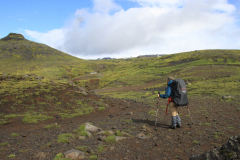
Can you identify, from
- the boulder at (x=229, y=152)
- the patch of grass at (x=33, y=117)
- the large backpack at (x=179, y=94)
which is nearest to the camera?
the boulder at (x=229, y=152)

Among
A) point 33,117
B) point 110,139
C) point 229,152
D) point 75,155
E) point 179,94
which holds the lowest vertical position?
point 33,117

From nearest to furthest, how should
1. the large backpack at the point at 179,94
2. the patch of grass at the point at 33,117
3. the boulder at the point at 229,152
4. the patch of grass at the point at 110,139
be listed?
the boulder at the point at 229,152 → the patch of grass at the point at 110,139 → the large backpack at the point at 179,94 → the patch of grass at the point at 33,117

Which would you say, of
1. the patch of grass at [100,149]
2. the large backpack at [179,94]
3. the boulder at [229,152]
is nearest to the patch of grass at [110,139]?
the patch of grass at [100,149]

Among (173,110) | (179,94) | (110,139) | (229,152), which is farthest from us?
(173,110)

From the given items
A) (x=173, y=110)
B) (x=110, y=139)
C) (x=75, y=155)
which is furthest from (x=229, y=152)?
(x=173, y=110)

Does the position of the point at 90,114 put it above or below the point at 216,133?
below

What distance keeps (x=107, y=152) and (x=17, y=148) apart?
19.1ft

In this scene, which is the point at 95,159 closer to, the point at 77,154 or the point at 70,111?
the point at 77,154

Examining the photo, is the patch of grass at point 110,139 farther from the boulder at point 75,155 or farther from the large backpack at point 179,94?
the large backpack at point 179,94

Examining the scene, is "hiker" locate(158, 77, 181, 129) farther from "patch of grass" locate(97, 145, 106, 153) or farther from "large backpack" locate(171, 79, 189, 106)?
"patch of grass" locate(97, 145, 106, 153)

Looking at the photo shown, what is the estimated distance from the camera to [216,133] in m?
9.14

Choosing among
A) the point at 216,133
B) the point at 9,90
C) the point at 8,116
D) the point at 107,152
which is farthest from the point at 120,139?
the point at 9,90

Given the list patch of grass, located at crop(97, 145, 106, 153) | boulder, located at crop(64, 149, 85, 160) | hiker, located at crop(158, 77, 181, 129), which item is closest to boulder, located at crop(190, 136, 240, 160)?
patch of grass, located at crop(97, 145, 106, 153)

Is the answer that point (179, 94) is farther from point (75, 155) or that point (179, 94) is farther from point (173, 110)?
point (75, 155)
